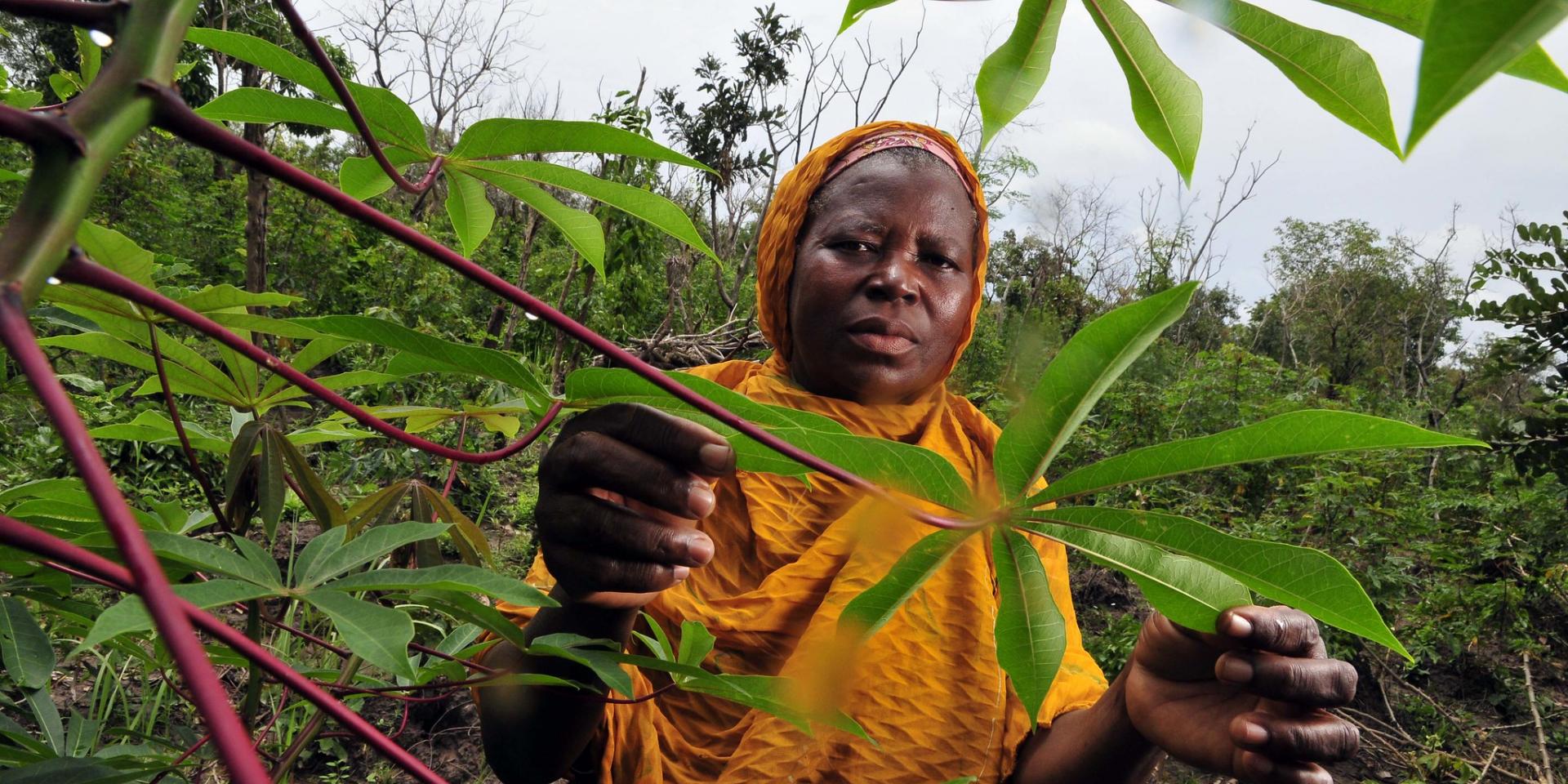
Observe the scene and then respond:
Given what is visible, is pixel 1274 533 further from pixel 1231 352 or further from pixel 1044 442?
pixel 1044 442

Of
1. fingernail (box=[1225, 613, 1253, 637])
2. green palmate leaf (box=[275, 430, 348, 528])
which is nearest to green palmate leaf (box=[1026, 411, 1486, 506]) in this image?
fingernail (box=[1225, 613, 1253, 637])

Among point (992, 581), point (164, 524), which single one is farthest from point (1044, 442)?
point (992, 581)

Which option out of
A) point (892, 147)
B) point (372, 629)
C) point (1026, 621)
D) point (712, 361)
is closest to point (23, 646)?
point (372, 629)

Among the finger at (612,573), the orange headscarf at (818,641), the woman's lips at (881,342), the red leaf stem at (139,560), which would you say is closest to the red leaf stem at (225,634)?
the red leaf stem at (139,560)

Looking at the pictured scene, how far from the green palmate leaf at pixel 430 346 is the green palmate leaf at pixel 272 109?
12 cm

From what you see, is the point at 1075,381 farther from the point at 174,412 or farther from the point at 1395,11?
the point at 174,412

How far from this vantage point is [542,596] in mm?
345

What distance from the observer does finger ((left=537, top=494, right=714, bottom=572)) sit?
15.8 inches

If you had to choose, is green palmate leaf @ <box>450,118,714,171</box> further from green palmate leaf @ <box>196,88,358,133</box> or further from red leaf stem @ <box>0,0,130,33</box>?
red leaf stem @ <box>0,0,130,33</box>

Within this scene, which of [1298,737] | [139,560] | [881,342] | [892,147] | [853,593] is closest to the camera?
[139,560]

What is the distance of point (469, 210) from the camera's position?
0.51m

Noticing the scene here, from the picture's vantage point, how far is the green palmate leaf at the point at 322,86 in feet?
1.21

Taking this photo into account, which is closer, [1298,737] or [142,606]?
[142,606]

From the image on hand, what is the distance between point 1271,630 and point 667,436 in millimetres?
341
